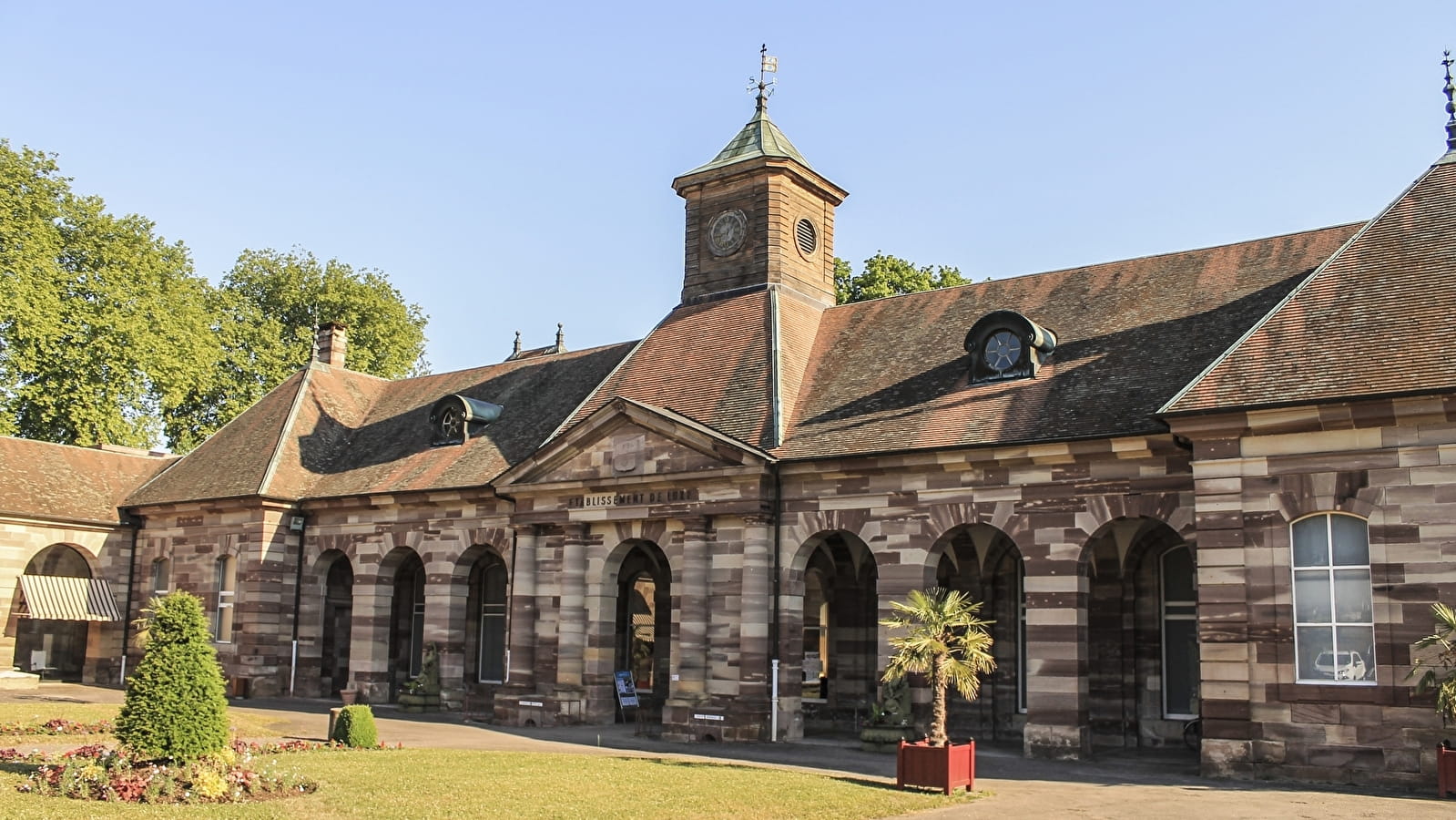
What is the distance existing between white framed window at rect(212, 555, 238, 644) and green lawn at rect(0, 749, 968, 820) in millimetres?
17017

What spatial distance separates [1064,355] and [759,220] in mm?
10386

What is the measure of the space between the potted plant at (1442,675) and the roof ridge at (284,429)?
28483 mm

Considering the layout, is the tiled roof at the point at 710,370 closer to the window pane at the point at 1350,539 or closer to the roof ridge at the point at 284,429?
the roof ridge at the point at 284,429

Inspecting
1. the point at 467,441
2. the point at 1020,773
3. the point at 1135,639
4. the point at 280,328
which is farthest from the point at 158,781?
the point at 280,328

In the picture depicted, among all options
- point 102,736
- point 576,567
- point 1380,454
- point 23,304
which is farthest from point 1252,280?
point 23,304

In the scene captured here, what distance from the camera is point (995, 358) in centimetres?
2625

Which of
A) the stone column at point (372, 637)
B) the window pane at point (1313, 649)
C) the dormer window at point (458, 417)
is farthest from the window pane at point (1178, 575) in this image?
the stone column at point (372, 637)

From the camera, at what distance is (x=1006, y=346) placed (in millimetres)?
26188

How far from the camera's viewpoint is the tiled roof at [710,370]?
28703 millimetres

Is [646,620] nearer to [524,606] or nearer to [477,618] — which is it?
[524,606]

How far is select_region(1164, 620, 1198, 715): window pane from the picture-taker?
24953mm

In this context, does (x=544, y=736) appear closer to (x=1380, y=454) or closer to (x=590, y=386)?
(x=590, y=386)

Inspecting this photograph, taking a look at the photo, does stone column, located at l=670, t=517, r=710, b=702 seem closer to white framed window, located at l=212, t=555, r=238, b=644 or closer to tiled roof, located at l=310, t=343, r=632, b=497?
tiled roof, located at l=310, t=343, r=632, b=497

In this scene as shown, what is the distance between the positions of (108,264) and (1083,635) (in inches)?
1476
